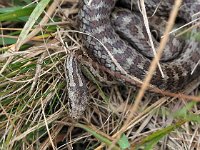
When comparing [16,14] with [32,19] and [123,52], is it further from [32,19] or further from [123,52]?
[123,52]

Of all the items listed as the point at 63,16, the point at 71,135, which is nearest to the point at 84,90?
the point at 71,135

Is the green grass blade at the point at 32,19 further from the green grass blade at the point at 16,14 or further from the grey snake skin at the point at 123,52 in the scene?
the grey snake skin at the point at 123,52

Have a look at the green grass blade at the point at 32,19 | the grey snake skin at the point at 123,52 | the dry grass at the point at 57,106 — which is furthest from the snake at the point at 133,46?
the green grass blade at the point at 32,19

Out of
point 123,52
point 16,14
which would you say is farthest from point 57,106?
point 16,14

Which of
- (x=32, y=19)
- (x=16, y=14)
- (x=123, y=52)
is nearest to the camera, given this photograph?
(x=32, y=19)

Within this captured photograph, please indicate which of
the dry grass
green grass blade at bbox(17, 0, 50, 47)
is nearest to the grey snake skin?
the dry grass

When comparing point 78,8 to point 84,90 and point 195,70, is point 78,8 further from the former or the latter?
point 195,70
